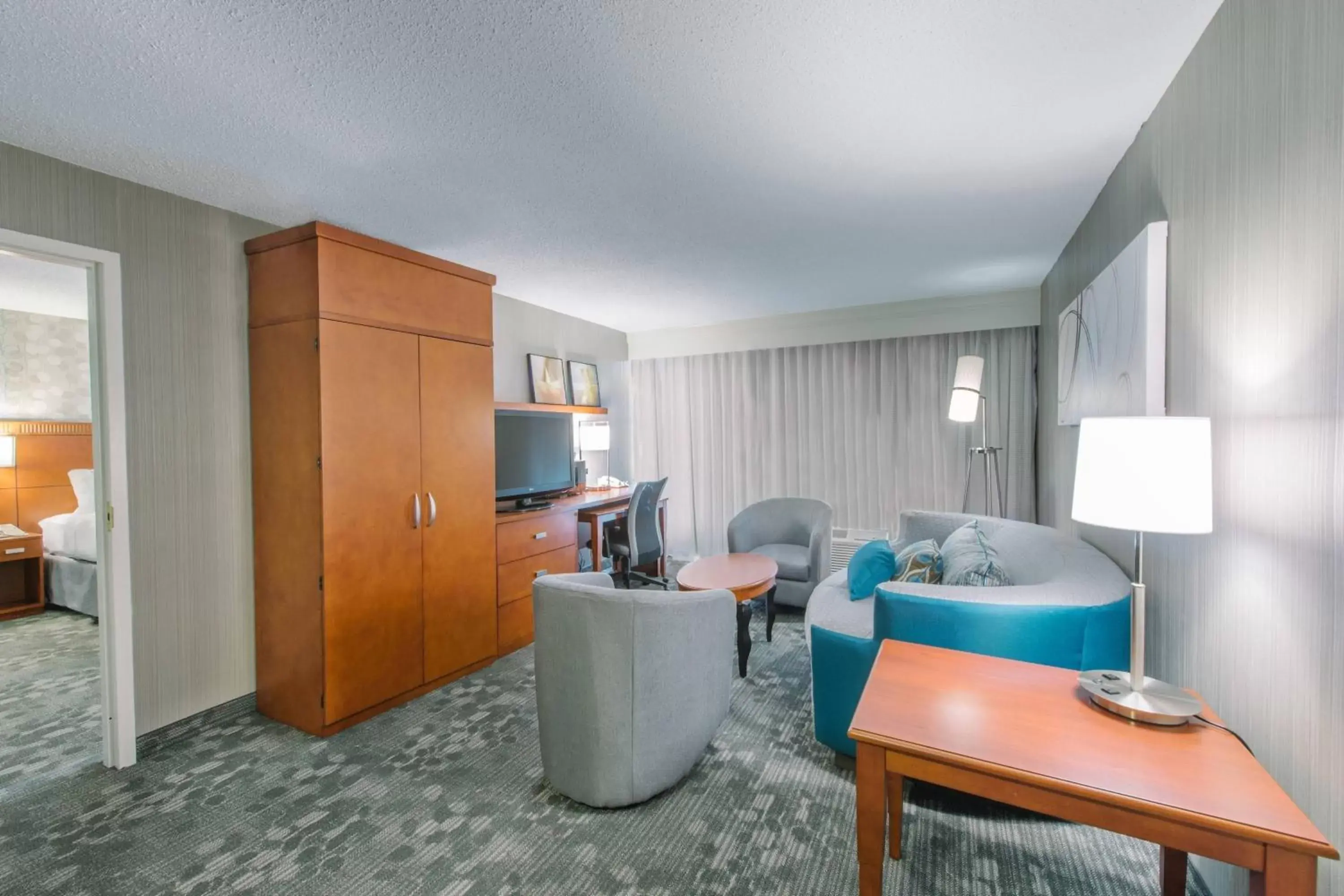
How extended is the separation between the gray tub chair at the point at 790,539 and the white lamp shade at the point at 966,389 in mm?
1089

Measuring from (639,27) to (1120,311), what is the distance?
1.91 m

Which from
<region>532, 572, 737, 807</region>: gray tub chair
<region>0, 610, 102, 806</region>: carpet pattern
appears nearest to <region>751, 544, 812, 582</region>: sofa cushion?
<region>532, 572, 737, 807</region>: gray tub chair

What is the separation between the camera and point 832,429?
4.95 metres

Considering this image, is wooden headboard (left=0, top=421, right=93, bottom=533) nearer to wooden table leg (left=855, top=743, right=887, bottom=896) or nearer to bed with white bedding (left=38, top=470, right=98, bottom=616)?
bed with white bedding (left=38, top=470, right=98, bottom=616)

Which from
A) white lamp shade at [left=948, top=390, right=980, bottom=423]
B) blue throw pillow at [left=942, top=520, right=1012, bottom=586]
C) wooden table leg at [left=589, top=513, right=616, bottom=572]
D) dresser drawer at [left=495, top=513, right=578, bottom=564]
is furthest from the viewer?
wooden table leg at [left=589, top=513, right=616, bottom=572]

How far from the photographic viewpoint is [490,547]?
3.27m

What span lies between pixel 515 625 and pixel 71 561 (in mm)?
3618

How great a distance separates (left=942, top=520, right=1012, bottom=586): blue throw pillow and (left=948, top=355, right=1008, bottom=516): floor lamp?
1237mm

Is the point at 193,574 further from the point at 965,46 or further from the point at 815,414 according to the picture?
the point at 815,414

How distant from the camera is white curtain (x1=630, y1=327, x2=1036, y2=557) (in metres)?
4.32

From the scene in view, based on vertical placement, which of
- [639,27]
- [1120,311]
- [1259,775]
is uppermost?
[639,27]

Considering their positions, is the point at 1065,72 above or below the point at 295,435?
above

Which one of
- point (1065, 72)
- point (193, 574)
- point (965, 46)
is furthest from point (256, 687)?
point (1065, 72)

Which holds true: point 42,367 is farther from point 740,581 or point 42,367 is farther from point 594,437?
point 740,581
